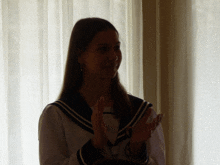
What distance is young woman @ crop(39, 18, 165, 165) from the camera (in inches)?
39.8

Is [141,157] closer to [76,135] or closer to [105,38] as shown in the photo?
[76,135]

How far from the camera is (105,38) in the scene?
3.53ft

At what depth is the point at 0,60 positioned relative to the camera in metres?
1.50

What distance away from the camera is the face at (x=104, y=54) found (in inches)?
41.8

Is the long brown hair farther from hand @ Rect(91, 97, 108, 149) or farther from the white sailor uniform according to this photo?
hand @ Rect(91, 97, 108, 149)

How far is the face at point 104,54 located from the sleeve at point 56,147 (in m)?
0.23

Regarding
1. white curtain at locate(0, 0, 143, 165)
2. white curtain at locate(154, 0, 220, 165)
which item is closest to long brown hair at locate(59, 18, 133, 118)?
white curtain at locate(0, 0, 143, 165)

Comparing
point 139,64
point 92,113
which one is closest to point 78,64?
point 92,113

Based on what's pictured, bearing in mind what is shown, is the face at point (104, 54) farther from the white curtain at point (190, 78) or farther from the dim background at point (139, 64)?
the white curtain at point (190, 78)

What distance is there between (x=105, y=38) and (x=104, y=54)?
0.06m

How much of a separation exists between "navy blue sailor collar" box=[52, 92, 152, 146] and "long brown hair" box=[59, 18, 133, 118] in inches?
1.2

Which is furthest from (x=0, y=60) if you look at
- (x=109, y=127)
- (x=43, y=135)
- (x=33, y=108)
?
(x=109, y=127)

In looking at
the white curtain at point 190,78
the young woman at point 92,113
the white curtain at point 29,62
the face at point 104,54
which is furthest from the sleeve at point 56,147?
the white curtain at point 190,78

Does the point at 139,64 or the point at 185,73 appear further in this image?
the point at 139,64
